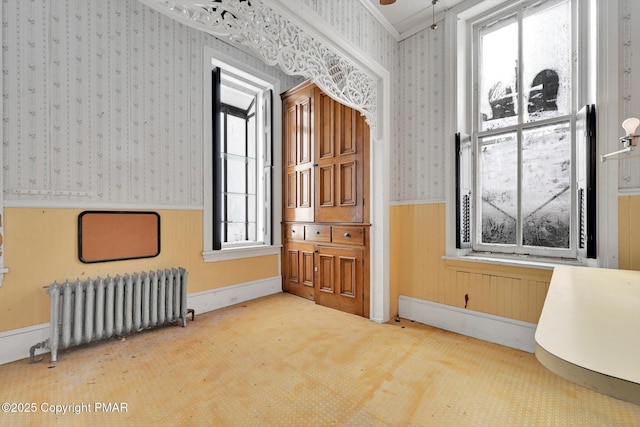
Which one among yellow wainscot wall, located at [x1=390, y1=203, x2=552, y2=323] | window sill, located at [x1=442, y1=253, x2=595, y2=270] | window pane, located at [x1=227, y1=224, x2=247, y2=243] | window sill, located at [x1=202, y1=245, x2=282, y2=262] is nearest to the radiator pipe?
window sill, located at [x1=202, y1=245, x2=282, y2=262]

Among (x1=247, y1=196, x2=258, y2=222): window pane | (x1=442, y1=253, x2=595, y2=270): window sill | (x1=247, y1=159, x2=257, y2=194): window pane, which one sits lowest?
(x1=442, y1=253, x2=595, y2=270): window sill

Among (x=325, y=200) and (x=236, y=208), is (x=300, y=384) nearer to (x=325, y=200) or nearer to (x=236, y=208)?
(x=325, y=200)

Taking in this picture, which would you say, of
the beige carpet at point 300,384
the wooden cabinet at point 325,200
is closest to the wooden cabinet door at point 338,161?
the wooden cabinet at point 325,200

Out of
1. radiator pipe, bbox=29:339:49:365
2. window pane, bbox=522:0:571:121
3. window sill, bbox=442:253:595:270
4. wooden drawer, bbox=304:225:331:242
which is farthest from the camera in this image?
wooden drawer, bbox=304:225:331:242

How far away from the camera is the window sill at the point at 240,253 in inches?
121

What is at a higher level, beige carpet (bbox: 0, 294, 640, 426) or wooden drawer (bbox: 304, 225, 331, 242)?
wooden drawer (bbox: 304, 225, 331, 242)

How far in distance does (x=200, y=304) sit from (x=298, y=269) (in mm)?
1210

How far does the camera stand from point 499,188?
247 cm

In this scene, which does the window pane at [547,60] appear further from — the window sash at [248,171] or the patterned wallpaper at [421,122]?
the window sash at [248,171]

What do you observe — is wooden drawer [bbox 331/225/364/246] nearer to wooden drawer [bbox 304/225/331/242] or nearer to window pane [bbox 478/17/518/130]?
wooden drawer [bbox 304/225/331/242]

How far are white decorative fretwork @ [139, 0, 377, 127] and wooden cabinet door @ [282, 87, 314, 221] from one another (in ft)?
3.07

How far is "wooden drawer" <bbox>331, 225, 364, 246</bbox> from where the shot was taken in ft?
9.57

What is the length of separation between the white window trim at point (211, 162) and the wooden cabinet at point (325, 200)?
0.36ft

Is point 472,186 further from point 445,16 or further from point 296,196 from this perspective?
point 296,196
